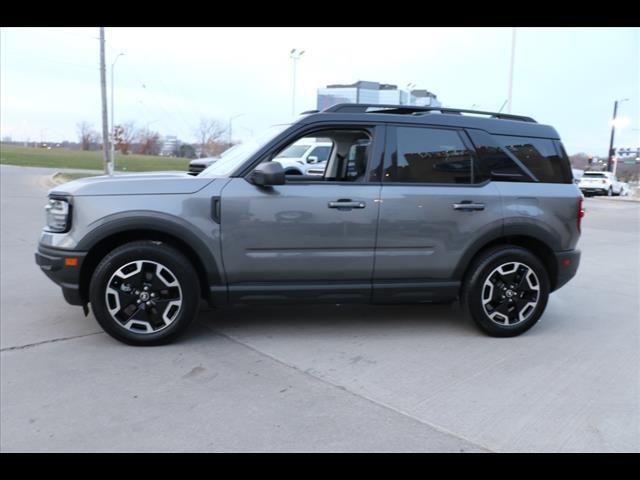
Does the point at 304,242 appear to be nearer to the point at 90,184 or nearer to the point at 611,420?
the point at 90,184

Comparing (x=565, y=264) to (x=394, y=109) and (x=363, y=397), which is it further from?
(x=363, y=397)

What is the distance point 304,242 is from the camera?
14.0 ft

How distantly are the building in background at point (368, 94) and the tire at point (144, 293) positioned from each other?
22.7 m

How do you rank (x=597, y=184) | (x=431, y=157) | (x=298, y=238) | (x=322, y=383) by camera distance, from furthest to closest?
(x=597, y=184)
(x=431, y=157)
(x=298, y=238)
(x=322, y=383)

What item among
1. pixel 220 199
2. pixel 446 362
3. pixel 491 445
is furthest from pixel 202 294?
pixel 491 445

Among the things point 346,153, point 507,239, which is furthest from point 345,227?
point 507,239

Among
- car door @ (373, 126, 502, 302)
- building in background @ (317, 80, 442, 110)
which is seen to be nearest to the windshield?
car door @ (373, 126, 502, 302)

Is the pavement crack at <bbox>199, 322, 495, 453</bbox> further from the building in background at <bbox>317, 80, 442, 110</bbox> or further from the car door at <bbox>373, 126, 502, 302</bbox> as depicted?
the building in background at <bbox>317, 80, 442, 110</bbox>

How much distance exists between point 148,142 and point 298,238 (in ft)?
308

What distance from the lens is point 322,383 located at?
362 centimetres

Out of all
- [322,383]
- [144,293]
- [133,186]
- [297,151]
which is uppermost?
[297,151]

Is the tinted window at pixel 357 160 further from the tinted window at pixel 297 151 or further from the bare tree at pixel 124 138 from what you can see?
the bare tree at pixel 124 138

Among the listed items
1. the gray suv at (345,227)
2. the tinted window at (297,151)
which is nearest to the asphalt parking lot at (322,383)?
the gray suv at (345,227)

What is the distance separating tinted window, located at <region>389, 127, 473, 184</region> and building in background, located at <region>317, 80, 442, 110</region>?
21.8m
